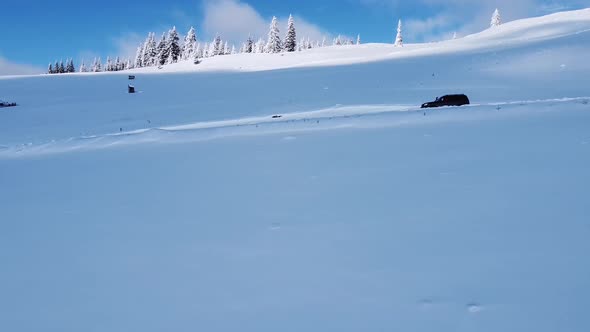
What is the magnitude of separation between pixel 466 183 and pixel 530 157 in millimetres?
2305

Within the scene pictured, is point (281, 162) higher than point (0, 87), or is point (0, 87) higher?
point (0, 87)

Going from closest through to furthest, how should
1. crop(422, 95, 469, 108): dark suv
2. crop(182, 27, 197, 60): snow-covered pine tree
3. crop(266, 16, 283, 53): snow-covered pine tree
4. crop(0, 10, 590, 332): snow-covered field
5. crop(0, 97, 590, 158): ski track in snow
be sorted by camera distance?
crop(0, 10, 590, 332): snow-covered field
crop(0, 97, 590, 158): ski track in snow
crop(422, 95, 469, 108): dark suv
crop(266, 16, 283, 53): snow-covered pine tree
crop(182, 27, 197, 60): snow-covered pine tree

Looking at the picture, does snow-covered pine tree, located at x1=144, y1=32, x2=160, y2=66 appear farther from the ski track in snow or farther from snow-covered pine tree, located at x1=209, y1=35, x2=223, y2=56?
the ski track in snow

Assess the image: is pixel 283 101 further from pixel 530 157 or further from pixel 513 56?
pixel 530 157

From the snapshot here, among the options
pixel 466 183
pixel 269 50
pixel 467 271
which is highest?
pixel 269 50

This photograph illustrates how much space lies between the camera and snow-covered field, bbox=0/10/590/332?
4246 mm

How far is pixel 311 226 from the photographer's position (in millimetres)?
6219

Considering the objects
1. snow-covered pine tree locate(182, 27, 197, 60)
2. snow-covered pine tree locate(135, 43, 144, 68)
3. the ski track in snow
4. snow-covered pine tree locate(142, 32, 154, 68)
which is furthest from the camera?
snow-covered pine tree locate(135, 43, 144, 68)

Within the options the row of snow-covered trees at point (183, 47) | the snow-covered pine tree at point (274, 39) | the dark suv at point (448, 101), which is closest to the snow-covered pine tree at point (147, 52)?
the row of snow-covered trees at point (183, 47)

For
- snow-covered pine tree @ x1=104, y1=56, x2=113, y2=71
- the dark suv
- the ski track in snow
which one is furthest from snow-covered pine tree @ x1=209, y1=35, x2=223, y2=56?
the ski track in snow

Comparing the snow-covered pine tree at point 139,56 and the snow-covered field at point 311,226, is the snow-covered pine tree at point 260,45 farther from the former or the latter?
the snow-covered field at point 311,226

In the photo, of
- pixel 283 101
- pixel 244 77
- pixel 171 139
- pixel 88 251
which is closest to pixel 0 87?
pixel 244 77

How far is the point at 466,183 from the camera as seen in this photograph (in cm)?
754

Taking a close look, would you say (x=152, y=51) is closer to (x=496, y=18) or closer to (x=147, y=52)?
(x=147, y=52)
